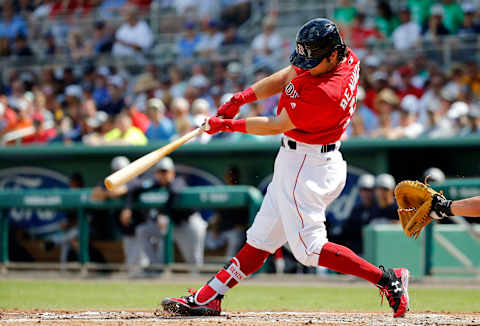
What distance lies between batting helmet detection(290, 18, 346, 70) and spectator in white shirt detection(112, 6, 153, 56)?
9.05 meters

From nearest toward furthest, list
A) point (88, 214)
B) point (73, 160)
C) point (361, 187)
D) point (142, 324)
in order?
point (142, 324) → point (361, 187) → point (88, 214) → point (73, 160)

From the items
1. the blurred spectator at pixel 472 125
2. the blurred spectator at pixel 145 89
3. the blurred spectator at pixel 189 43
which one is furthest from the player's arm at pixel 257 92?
Answer: the blurred spectator at pixel 189 43

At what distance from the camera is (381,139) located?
833 centimetres

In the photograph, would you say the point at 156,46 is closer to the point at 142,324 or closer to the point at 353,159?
the point at 353,159

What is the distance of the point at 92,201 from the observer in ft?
28.6

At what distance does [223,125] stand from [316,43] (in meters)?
0.74

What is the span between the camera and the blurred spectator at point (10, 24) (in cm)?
1505

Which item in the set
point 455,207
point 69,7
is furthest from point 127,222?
point 69,7

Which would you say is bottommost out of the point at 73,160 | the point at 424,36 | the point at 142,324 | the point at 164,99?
the point at 142,324

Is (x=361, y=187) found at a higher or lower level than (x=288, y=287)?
higher

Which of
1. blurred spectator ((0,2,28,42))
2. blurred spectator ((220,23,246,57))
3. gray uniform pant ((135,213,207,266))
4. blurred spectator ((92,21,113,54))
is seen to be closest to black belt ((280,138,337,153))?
gray uniform pant ((135,213,207,266))

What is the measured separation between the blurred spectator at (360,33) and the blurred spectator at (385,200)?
3302 mm

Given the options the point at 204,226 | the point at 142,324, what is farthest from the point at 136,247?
the point at 142,324

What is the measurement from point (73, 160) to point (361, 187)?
3798 mm
